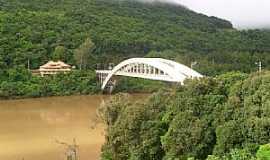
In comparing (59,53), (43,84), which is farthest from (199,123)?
(59,53)

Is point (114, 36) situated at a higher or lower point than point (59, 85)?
higher

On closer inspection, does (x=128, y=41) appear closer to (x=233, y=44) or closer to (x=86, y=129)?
→ (x=233, y=44)

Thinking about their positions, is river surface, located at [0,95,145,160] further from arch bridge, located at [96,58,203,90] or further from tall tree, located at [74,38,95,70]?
tall tree, located at [74,38,95,70]

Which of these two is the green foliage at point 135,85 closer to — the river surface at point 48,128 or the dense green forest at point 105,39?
the dense green forest at point 105,39

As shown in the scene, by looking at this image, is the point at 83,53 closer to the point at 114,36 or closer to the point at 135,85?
the point at 135,85

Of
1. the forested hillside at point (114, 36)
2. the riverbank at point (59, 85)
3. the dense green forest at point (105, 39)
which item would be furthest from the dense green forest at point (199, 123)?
the forested hillside at point (114, 36)

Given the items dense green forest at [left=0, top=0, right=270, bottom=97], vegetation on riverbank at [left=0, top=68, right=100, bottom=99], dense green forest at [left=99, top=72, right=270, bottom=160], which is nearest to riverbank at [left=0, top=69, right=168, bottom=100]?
vegetation on riverbank at [left=0, top=68, right=100, bottom=99]
